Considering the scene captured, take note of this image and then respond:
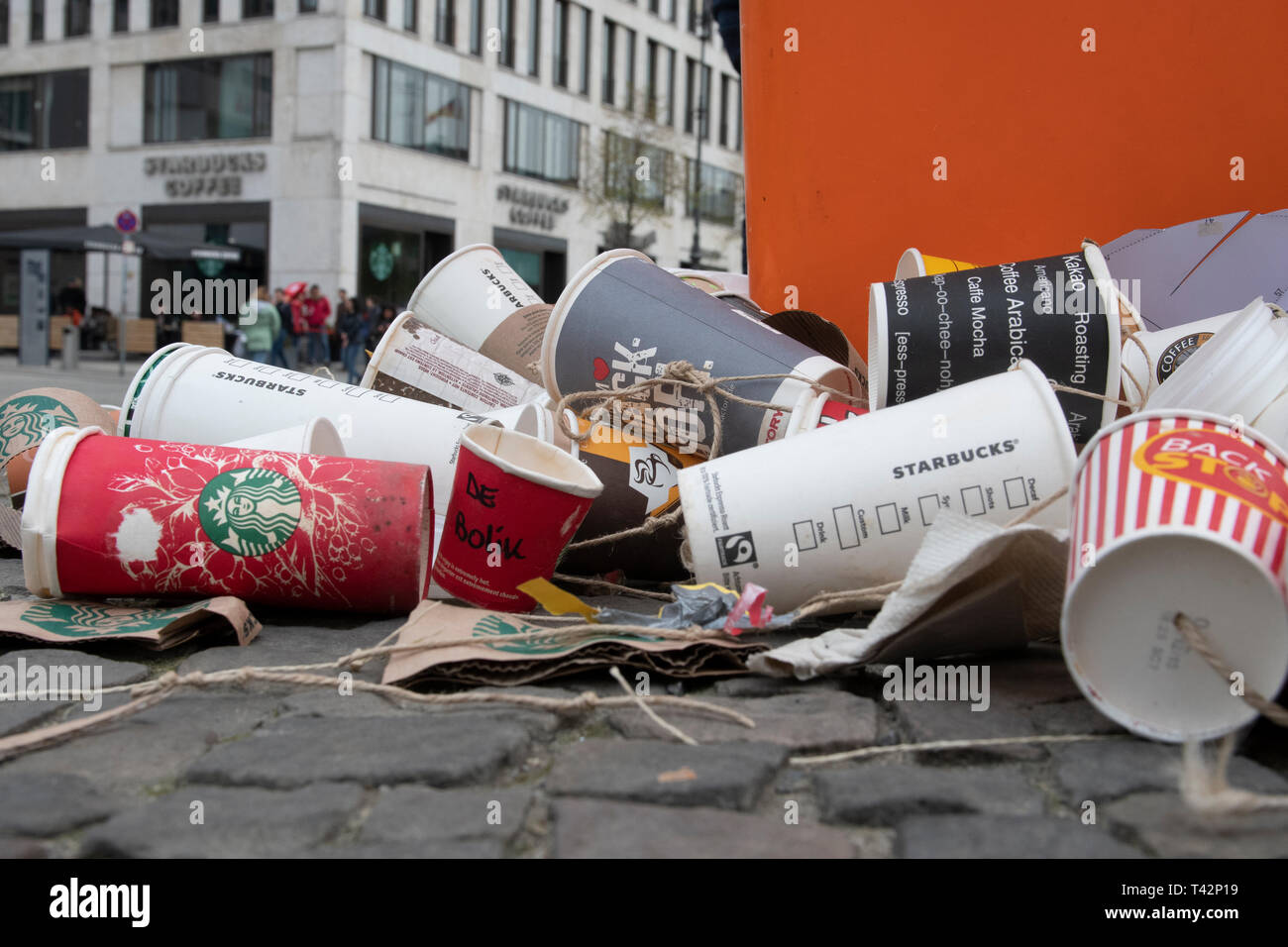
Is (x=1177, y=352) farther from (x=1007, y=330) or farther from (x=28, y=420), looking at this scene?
(x=28, y=420)

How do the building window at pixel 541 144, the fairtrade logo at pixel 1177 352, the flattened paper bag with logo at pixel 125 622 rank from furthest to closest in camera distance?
1. the building window at pixel 541 144
2. the fairtrade logo at pixel 1177 352
3. the flattened paper bag with logo at pixel 125 622

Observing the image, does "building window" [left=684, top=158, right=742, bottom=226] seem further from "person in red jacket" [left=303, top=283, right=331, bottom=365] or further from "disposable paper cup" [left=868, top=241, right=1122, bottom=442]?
"disposable paper cup" [left=868, top=241, right=1122, bottom=442]

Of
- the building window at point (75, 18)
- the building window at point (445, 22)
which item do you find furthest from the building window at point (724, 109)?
the building window at point (75, 18)

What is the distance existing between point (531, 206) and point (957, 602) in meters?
25.7

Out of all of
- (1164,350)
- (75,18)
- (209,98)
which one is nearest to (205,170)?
(209,98)

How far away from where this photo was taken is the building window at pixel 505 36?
84.4 ft

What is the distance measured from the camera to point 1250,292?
10.5 ft

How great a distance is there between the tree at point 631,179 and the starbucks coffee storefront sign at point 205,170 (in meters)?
7.24

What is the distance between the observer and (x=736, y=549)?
7.90 ft

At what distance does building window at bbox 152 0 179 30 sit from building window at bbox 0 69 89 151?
2.12 meters

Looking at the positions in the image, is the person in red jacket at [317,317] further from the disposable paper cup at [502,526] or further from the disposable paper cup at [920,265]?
the disposable paper cup at [502,526]
